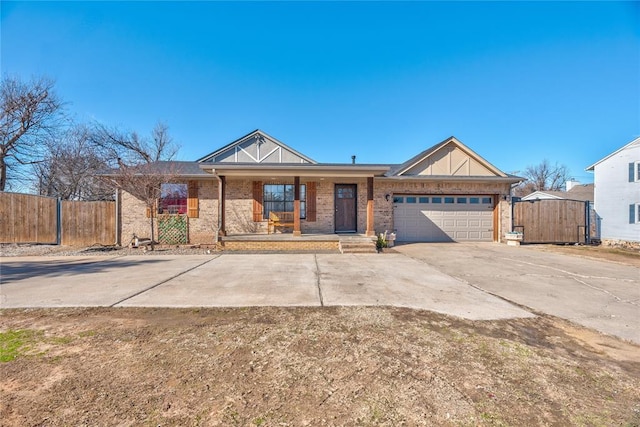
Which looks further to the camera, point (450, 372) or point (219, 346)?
point (219, 346)

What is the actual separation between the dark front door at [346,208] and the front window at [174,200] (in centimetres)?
710

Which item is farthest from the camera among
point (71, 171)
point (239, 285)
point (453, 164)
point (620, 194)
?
point (71, 171)

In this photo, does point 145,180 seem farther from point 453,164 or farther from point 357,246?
point 453,164

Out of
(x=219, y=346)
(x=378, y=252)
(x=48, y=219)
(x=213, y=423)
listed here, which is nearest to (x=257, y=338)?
(x=219, y=346)

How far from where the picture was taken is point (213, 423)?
1.72 m

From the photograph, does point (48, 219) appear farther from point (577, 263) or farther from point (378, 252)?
point (577, 263)

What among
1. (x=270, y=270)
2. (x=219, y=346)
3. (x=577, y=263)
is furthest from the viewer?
(x=577, y=263)

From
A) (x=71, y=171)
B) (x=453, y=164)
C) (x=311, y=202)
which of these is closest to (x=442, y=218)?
(x=453, y=164)

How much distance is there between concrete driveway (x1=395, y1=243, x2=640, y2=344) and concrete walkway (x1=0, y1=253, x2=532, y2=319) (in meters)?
0.61

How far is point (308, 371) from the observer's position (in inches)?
91.4

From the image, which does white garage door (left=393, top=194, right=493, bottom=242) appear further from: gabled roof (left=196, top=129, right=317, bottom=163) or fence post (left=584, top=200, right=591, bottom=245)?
gabled roof (left=196, top=129, right=317, bottom=163)

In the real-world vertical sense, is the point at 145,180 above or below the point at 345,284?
above

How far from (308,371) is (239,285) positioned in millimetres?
3162

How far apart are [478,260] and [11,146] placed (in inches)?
979
